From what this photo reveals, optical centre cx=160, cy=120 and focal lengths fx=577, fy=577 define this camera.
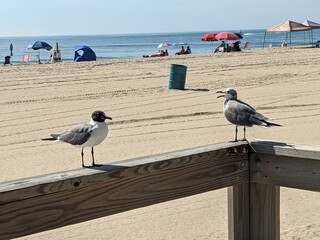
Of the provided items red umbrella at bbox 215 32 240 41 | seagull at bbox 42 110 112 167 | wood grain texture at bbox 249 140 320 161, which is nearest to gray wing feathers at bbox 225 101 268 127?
wood grain texture at bbox 249 140 320 161

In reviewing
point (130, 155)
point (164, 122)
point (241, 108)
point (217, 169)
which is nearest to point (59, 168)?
point (130, 155)

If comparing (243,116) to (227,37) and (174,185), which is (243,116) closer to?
(174,185)

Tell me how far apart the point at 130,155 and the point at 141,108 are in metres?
4.64

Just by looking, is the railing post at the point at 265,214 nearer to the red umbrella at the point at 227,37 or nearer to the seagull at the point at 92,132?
the seagull at the point at 92,132

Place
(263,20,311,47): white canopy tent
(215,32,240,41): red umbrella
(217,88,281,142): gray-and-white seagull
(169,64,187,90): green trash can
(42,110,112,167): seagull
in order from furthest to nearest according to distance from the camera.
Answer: (263,20,311,47): white canopy tent < (215,32,240,41): red umbrella < (169,64,187,90): green trash can < (217,88,281,142): gray-and-white seagull < (42,110,112,167): seagull

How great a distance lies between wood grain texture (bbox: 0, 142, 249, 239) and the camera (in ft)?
6.38

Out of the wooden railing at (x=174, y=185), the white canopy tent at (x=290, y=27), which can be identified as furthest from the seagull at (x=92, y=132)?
the white canopy tent at (x=290, y=27)

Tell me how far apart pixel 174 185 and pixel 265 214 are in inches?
19.2

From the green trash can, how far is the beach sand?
12.8 inches

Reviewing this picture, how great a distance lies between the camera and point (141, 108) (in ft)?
43.0

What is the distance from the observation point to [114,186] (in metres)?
2.21

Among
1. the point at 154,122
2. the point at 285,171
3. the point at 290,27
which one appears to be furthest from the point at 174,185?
the point at 290,27

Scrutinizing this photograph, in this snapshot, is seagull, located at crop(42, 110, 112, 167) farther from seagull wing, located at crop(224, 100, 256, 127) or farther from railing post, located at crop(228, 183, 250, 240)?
seagull wing, located at crop(224, 100, 256, 127)

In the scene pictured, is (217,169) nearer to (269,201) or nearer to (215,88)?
(269,201)
